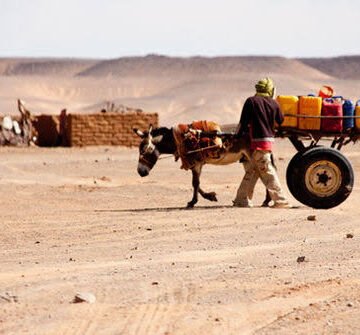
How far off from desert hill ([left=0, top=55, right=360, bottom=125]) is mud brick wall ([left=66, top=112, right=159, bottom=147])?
29.0m

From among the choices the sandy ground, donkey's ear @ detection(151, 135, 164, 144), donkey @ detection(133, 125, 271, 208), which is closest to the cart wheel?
the sandy ground

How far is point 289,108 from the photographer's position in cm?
1602

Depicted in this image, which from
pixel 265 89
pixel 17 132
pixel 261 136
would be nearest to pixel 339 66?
pixel 17 132

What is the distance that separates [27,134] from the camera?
33844mm

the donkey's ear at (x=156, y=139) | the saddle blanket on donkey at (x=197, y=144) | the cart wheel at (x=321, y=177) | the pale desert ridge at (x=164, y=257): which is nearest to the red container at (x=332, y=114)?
the cart wheel at (x=321, y=177)

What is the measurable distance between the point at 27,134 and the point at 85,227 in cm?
1974

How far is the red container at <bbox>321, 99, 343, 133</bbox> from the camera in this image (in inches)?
623

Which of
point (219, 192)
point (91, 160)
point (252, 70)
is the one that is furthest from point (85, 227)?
point (252, 70)

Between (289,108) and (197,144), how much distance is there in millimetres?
1331

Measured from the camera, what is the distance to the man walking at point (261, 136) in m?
15.7

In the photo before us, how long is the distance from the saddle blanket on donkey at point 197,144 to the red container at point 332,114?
141 cm

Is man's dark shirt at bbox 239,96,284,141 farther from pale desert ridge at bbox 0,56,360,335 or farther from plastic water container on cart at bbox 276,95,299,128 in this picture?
pale desert ridge at bbox 0,56,360,335

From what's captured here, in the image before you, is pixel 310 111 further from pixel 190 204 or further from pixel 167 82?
pixel 167 82

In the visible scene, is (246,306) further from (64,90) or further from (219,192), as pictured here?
(64,90)
